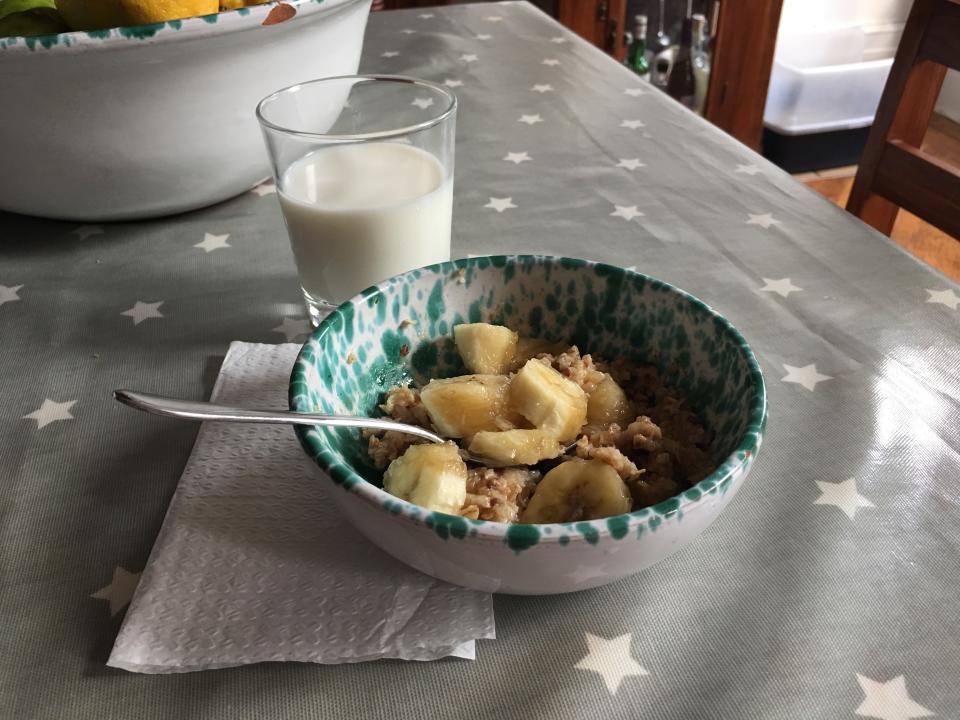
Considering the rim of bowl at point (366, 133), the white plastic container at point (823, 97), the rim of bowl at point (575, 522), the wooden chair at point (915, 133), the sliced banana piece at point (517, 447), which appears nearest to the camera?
the rim of bowl at point (575, 522)

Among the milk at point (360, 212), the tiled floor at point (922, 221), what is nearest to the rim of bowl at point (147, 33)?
the milk at point (360, 212)

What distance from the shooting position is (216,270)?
0.73 meters

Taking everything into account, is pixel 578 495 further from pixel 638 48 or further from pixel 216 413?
pixel 638 48

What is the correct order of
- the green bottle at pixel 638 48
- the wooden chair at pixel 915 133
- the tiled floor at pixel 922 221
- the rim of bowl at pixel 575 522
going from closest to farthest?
the rim of bowl at pixel 575 522
the wooden chair at pixel 915 133
the tiled floor at pixel 922 221
the green bottle at pixel 638 48

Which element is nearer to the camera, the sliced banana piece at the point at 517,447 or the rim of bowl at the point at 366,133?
the sliced banana piece at the point at 517,447

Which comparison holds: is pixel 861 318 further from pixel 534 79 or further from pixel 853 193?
pixel 534 79

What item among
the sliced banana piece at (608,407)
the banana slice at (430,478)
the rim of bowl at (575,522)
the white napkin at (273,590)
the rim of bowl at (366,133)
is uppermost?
the rim of bowl at (366,133)

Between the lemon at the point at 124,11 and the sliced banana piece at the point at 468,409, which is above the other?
the lemon at the point at 124,11

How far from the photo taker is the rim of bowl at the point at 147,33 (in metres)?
0.56

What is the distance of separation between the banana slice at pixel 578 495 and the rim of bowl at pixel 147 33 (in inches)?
17.5

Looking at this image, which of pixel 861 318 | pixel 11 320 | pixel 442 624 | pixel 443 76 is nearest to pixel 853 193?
pixel 861 318

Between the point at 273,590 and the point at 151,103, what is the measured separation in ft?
1.48

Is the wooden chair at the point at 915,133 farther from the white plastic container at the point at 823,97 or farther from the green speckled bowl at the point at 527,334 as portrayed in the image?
the white plastic container at the point at 823,97

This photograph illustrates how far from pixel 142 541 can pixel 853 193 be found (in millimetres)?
932
